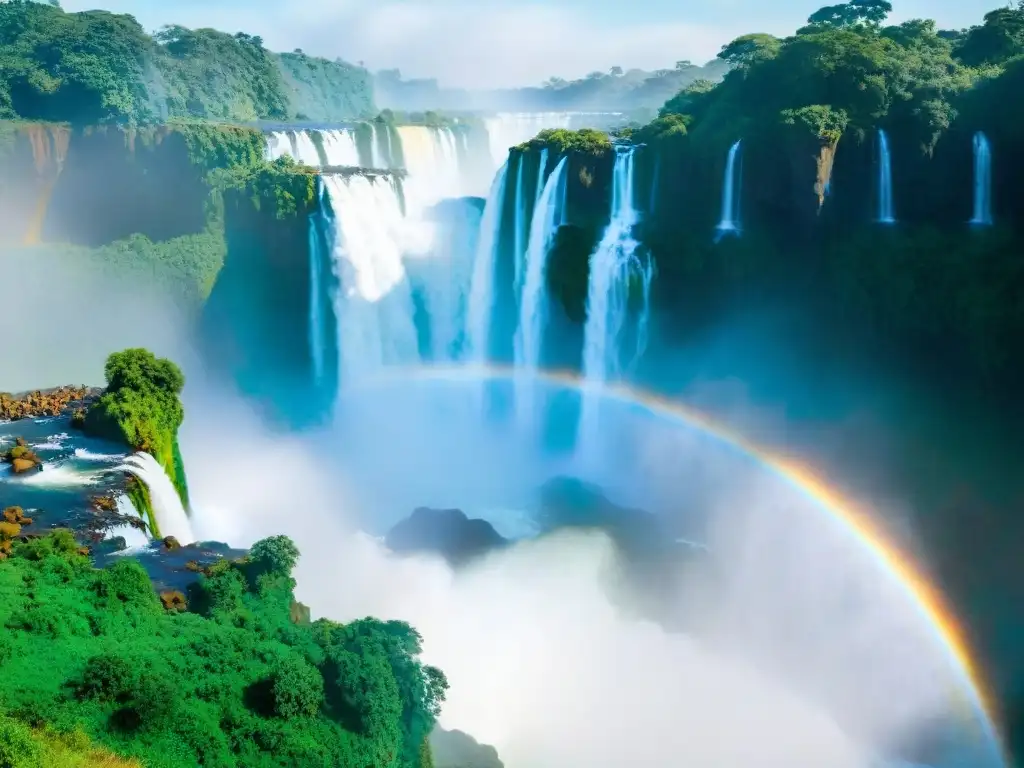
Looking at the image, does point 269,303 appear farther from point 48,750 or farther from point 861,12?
point 861,12

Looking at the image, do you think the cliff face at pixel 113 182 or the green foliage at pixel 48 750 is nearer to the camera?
the green foliage at pixel 48 750

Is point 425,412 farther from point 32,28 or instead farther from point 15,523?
point 32,28

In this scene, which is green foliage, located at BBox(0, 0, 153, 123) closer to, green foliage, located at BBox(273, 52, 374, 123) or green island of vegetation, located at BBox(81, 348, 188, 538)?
green foliage, located at BBox(273, 52, 374, 123)

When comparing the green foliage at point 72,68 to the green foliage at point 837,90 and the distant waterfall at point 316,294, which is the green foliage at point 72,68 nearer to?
the distant waterfall at point 316,294

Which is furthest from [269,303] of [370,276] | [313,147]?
[313,147]

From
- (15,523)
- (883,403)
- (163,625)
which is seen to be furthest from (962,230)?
(15,523)

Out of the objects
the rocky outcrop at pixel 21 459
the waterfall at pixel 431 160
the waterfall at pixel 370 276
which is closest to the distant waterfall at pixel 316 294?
the waterfall at pixel 370 276
